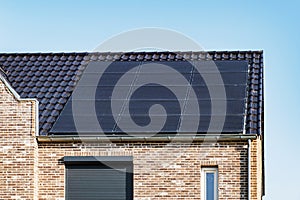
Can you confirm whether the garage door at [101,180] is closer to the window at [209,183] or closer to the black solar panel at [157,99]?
the black solar panel at [157,99]

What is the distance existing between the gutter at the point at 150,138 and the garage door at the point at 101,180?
1.65ft

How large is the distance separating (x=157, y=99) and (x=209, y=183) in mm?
3199

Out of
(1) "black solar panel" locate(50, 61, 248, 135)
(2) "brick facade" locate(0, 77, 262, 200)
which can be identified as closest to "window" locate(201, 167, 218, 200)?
(2) "brick facade" locate(0, 77, 262, 200)

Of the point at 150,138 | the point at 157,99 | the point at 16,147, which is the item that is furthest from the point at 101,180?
the point at 157,99

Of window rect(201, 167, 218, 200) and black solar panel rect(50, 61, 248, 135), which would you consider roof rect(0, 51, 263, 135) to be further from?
window rect(201, 167, 218, 200)

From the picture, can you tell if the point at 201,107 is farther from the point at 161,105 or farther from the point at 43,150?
the point at 43,150

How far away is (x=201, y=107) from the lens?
25125 mm

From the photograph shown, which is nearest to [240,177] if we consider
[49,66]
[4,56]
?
[49,66]

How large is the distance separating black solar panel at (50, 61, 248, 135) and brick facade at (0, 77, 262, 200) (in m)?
0.48

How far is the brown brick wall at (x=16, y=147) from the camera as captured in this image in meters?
23.8

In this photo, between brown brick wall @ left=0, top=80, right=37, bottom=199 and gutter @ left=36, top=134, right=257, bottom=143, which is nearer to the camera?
gutter @ left=36, top=134, right=257, bottom=143

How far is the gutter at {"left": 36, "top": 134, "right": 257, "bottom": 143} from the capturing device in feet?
77.0

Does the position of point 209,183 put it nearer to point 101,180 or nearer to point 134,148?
point 134,148

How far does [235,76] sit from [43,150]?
6373 mm
